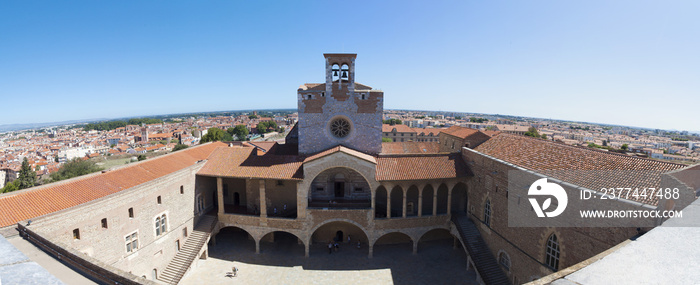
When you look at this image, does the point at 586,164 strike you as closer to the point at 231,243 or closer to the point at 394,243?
the point at 394,243

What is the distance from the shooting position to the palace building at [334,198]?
15523 millimetres

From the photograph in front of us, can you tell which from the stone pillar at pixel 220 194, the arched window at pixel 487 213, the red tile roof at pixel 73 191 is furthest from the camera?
the stone pillar at pixel 220 194

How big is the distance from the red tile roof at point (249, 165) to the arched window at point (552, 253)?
16193 mm

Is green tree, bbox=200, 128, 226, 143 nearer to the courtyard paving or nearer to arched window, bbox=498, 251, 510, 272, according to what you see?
the courtyard paving

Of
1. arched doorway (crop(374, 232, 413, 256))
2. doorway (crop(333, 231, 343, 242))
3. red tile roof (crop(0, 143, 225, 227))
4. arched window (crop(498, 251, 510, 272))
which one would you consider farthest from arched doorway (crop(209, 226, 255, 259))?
arched window (crop(498, 251, 510, 272))

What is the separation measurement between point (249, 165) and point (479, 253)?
734 inches

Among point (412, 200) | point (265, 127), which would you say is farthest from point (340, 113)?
point (265, 127)

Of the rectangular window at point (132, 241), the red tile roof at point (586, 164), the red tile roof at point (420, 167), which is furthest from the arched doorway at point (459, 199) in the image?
the rectangular window at point (132, 241)

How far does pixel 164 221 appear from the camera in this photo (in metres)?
21.7

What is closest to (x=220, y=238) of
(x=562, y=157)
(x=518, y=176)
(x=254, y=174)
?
(x=254, y=174)

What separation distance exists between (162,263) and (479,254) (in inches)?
880

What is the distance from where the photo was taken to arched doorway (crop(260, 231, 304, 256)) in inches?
1008

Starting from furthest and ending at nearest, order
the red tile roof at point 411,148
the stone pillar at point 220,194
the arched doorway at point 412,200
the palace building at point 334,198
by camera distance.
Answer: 1. the red tile roof at point 411,148
2. the arched doorway at point 412,200
3. the stone pillar at point 220,194
4. the palace building at point 334,198

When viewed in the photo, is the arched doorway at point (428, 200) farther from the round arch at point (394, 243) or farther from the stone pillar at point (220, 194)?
the stone pillar at point (220, 194)
